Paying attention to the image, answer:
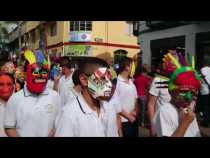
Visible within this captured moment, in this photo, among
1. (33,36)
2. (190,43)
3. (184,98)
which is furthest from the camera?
(33,36)

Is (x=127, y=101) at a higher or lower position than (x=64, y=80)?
lower

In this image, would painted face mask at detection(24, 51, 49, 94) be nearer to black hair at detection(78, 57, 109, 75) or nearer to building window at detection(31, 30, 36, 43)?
black hair at detection(78, 57, 109, 75)

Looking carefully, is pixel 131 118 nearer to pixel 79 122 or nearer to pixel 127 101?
pixel 127 101

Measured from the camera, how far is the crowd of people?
4.18 metres

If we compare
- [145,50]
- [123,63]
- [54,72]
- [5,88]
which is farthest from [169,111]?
[145,50]

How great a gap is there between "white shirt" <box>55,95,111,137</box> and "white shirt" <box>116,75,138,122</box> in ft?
8.20

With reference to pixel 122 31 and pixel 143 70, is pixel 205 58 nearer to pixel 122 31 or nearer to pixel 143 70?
pixel 143 70

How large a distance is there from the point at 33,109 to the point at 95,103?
2.95 feet

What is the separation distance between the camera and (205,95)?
10.8 m

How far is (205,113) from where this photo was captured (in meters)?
11.0

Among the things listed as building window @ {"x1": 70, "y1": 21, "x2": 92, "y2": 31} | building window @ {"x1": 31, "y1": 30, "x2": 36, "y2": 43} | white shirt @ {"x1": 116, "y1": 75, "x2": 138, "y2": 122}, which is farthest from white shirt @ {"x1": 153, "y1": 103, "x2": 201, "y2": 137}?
building window @ {"x1": 31, "y1": 30, "x2": 36, "y2": 43}
